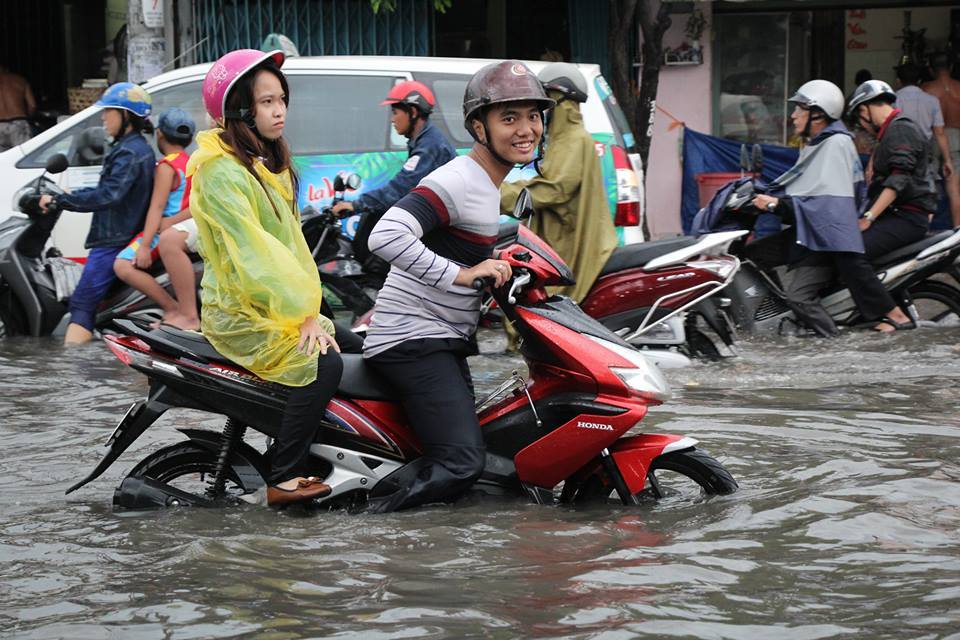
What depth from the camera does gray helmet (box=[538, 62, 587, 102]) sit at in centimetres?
768

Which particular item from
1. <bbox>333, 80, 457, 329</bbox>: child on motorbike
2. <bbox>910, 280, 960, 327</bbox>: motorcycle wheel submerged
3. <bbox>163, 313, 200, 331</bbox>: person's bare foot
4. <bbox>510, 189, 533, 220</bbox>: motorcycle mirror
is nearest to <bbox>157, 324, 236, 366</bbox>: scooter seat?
<bbox>510, 189, 533, 220</bbox>: motorcycle mirror

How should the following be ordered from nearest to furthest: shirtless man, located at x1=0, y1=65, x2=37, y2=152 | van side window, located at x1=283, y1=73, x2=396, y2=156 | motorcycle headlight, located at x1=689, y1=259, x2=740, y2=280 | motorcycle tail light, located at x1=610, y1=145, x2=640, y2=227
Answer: motorcycle headlight, located at x1=689, y1=259, x2=740, y2=280, motorcycle tail light, located at x1=610, y1=145, x2=640, y2=227, van side window, located at x1=283, y1=73, x2=396, y2=156, shirtless man, located at x1=0, y1=65, x2=37, y2=152

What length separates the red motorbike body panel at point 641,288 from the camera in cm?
734

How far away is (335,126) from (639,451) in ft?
18.2

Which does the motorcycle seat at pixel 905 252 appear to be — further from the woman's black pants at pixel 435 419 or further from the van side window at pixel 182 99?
the woman's black pants at pixel 435 419

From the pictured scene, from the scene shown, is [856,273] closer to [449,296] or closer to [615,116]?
[615,116]

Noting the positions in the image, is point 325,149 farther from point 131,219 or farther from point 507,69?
point 507,69

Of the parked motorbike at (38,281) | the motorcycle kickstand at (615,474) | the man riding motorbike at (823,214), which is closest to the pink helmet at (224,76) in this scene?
the motorcycle kickstand at (615,474)

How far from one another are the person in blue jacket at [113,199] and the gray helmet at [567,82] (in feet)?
8.94

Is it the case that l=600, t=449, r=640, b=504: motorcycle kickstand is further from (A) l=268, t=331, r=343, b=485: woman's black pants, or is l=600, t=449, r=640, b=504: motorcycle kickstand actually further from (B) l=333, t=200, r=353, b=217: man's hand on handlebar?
(B) l=333, t=200, r=353, b=217: man's hand on handlebar

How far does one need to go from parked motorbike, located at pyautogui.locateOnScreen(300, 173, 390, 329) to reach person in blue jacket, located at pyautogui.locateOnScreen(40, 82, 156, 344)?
1.10m

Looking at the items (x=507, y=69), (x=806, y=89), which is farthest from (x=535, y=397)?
(x=806, y=89)

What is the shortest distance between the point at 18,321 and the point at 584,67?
4370 millimetres

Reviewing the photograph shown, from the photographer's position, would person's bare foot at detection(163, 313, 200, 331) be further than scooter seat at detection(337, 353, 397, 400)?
Yes
